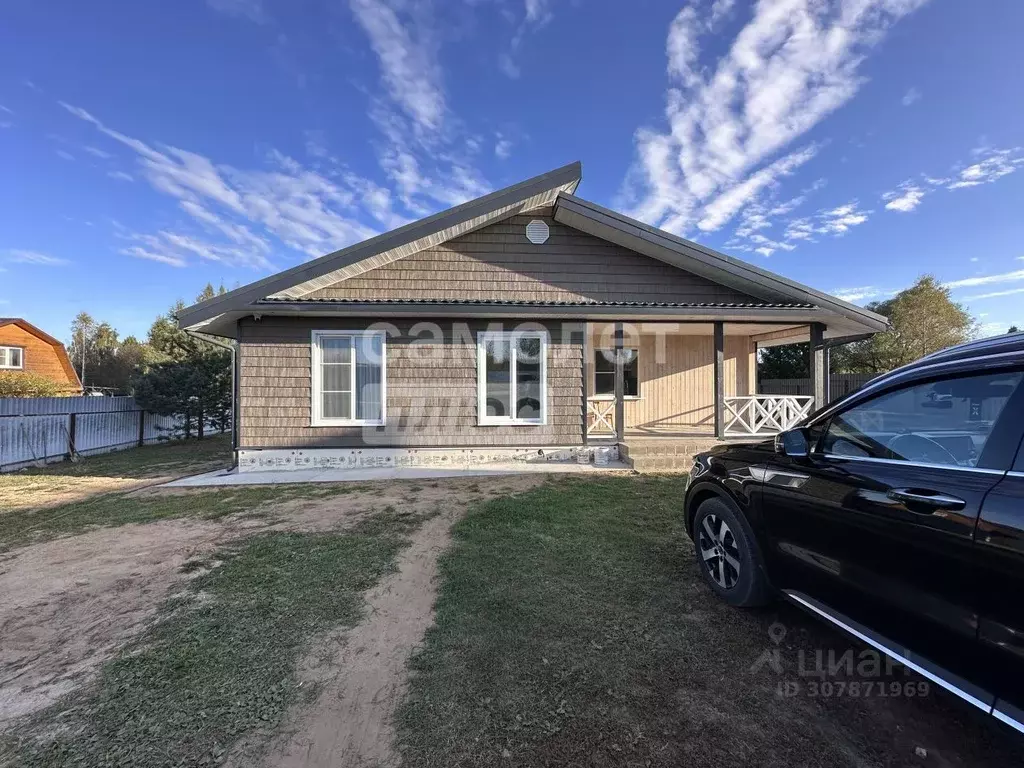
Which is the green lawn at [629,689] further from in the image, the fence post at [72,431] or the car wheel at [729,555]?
the fence post at [72,431]

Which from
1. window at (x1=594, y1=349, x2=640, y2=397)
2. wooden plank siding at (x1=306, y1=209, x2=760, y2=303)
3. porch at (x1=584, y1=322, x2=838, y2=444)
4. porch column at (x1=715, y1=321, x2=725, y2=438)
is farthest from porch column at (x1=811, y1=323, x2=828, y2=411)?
window at (x1=594, y1=349, x2=640, y2=397)

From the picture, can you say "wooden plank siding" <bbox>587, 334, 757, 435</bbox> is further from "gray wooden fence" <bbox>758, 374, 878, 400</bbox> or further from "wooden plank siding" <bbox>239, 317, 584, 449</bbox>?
"gray wooden fence" <bbox>758, 374, 878, 400</bbox>

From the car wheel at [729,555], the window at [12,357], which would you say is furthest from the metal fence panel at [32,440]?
the window at [12,357]

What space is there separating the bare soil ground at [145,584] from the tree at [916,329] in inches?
949

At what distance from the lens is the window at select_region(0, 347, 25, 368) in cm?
2345

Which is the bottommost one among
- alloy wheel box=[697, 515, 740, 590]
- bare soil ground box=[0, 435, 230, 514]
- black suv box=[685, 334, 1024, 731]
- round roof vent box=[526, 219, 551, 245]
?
bare soil ground box=[0, 435, 230, 514]

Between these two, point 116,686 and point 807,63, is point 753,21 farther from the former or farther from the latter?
point 116,686

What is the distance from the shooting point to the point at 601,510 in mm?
5449

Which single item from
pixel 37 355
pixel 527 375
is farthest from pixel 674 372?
pixel 37 355

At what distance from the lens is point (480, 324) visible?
874 centimetres

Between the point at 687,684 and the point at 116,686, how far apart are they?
9.95 feet

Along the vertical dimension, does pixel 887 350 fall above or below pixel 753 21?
below

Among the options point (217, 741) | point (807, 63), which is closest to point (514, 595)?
point (217, 741)

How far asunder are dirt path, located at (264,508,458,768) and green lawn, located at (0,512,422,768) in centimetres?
16
